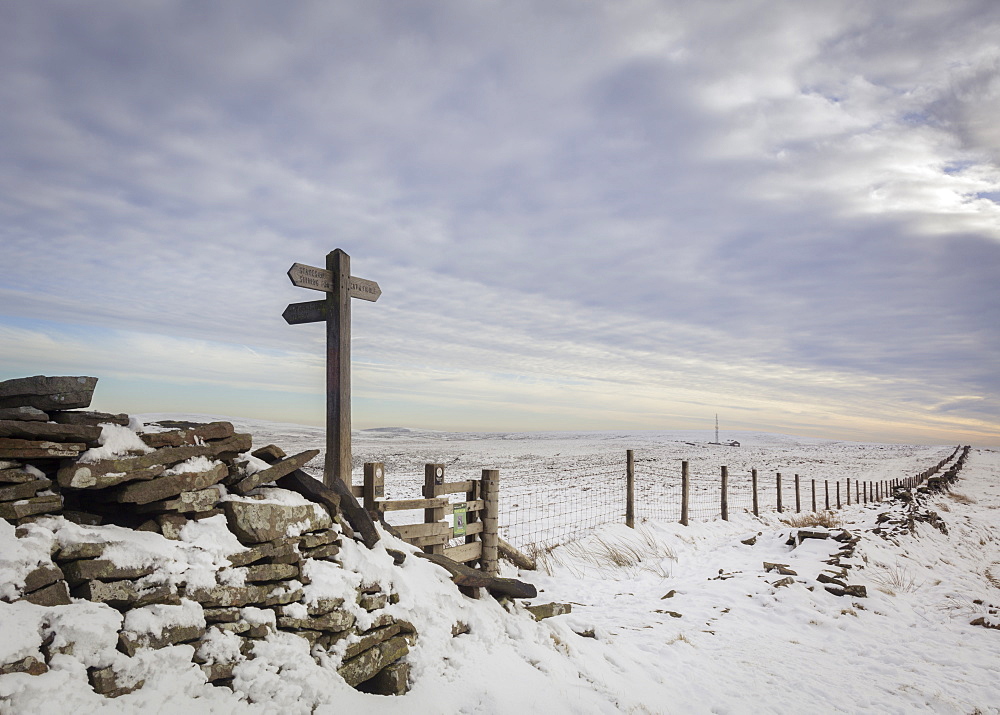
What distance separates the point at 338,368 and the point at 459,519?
2406mm

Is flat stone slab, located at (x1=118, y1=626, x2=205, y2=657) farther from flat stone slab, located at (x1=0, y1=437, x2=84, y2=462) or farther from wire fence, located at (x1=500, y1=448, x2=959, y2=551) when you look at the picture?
wire fence, located at (x1=500, y1=448, x2=959, y2=551)

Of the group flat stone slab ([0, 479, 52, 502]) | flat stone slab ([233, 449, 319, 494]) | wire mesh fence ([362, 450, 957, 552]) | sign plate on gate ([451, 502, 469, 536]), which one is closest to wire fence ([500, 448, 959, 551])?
wire mesh fence ([362, 450, 957, 552])

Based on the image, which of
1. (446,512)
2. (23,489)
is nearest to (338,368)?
(446,512)

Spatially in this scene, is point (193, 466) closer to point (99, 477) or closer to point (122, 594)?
point (99, 477)

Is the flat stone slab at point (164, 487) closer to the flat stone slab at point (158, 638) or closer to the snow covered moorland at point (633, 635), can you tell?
the snow covered moorland at point (633, 635)

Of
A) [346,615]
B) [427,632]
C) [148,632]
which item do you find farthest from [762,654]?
[148,632]

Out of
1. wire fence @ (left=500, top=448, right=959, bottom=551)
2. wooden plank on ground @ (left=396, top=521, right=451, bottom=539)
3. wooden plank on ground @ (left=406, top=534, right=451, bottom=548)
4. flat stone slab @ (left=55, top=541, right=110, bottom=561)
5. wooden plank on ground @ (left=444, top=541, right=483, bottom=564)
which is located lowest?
wire fence @ (left=500, top=448, right=959, bottom=551)

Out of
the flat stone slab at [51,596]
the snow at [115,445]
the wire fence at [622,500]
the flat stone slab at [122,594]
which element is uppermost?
the snow at [115,445]

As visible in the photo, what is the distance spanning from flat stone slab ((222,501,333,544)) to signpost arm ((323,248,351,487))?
2.16 meters

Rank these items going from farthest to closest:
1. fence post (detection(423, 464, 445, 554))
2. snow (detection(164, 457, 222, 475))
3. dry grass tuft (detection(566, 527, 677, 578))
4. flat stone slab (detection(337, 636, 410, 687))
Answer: dry grass tuft (detection(566, 527, 677, 578)) < fence post (detection(423, 464, 445, 554)) < flat stone slab (detection(337, 636, 410, 687)) < snow (detection(164, 457, 222, 475))

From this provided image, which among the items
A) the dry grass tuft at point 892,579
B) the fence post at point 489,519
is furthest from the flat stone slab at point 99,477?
the dry grass tuft at point 892,579

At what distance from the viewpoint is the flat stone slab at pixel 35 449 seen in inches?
127

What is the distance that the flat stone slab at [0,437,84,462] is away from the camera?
3219mm

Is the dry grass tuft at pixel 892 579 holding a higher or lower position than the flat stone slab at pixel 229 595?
lower
